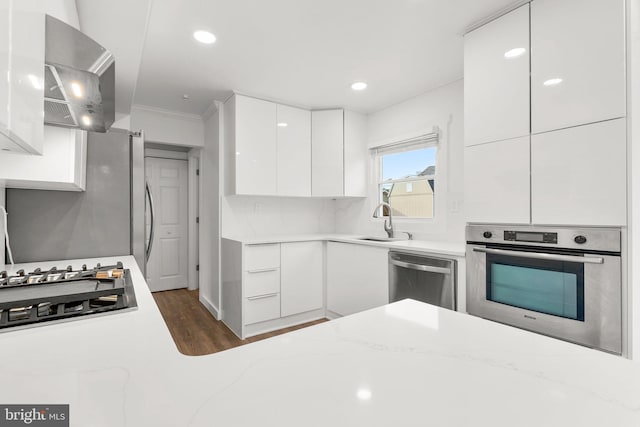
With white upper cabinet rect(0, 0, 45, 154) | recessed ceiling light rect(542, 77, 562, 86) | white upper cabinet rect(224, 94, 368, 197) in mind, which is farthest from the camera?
white upper cabinet rect(224, 94, 368, 197)

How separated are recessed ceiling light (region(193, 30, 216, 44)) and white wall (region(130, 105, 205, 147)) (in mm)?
1743

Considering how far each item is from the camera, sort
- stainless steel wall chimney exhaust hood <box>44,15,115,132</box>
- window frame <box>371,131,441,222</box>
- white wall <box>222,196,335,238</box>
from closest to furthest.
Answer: stainless steel wall chimney exhaust hood <box>44,15,115,132</box>, window frame <box>371,131,441,222</box>, white wall <box>222,196,335,238</box>

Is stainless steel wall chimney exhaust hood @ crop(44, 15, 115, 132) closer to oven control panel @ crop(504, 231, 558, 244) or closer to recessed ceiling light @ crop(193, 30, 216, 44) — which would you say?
recessed ceiling light @ crop(193, 30, 216, 44)

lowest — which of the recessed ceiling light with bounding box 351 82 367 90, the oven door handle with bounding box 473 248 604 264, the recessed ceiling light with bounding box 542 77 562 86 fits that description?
the oven door handle with bounding box 473 248 604 264

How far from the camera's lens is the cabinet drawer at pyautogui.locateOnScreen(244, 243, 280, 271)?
9.37 ft

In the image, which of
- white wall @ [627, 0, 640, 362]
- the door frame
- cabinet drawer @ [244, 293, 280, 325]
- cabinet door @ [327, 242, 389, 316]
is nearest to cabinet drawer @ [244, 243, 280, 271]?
cabinet drawer @ [244, 293, 280, 325]

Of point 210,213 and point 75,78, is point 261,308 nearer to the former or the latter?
point 210,213

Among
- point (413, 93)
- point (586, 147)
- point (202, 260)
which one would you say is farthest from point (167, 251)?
point (586, 147)

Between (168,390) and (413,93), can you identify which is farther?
(413,93)

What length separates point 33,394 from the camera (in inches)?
18.8

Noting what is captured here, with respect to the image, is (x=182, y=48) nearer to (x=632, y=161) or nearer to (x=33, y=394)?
(x=33, y=394)

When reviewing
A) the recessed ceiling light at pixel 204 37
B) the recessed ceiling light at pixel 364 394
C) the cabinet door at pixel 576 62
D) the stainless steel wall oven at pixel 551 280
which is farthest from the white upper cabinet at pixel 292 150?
the recessed ceiling light at pixel 364 394

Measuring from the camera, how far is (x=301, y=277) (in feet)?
10.3

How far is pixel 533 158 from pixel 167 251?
4.48 meters
